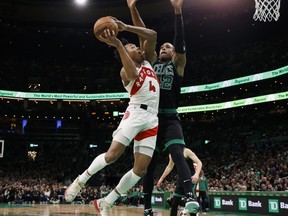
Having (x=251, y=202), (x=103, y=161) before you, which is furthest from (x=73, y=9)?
(x=103, y=161)

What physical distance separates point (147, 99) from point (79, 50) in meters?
37.2

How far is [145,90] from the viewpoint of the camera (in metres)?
5.26

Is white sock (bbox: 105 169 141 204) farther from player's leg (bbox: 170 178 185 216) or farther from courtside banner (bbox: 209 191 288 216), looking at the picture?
courtside banner (bbox: 209 191 288 216)

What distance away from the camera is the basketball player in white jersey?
5.06 meters

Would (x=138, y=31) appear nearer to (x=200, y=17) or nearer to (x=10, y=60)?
(x=200, y=17)

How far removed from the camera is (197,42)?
38.0 meters

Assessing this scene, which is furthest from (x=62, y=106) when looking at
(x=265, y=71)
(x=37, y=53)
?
(x=265, y=71)

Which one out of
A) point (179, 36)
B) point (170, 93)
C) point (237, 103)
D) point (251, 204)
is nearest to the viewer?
point (179, 36)

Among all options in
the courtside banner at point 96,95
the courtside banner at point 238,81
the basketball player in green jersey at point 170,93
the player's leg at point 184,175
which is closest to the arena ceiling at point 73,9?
the courtside banner at point 238,81

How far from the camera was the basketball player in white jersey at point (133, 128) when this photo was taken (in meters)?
5.06

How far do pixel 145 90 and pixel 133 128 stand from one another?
561 millimetres

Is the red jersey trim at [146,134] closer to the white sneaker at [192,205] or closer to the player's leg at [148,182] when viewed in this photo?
the player's leg at [148,182]

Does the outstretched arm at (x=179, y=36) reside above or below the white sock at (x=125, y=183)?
above

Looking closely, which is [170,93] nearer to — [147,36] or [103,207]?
[147,36]
